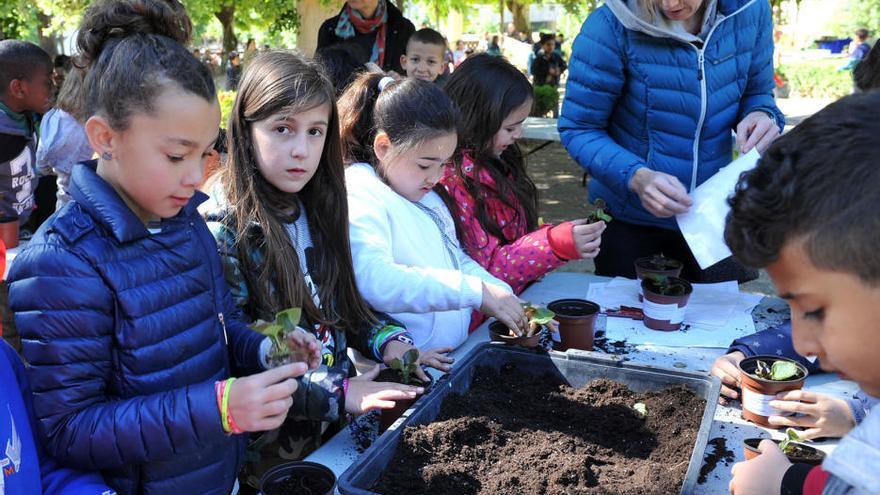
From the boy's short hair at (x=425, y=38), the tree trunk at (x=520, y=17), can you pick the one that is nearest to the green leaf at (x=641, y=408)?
the boy's short hair at (x=425, y=38)

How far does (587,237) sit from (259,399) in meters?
1.32

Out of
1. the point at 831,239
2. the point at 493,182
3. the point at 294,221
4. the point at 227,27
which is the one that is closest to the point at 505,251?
the point at 493,182

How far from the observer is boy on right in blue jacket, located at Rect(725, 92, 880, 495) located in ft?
2.98

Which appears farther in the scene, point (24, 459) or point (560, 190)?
point (560, 190)

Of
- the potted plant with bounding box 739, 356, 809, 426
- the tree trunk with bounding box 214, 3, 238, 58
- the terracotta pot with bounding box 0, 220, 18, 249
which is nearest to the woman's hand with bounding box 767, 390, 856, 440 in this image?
the potted plant with bounding box 739, 356, 809, 426

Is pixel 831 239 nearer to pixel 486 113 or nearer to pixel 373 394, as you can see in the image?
pixel 373 394

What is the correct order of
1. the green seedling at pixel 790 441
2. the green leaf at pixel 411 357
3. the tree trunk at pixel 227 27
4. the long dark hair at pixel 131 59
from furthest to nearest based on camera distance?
the tree trunk at pixel 227 27
the green leaf at pixel 411 357
the green seedling at pixel 790 441
the long dark hair at pixel 131 59

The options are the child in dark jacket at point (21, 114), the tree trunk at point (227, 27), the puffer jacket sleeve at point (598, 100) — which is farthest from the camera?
the tree trunk at point (227, 27)

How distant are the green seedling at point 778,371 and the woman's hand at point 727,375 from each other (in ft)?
0.27

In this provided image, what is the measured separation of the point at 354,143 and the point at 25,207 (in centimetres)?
213

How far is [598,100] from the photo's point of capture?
251cm

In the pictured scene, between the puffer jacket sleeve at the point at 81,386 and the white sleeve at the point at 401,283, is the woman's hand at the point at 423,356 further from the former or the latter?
the puffer jacket sleeve at the point at 81,386

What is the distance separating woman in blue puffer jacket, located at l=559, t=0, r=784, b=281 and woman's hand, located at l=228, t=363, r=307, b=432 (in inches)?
55.3

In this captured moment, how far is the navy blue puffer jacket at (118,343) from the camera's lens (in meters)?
1.22
